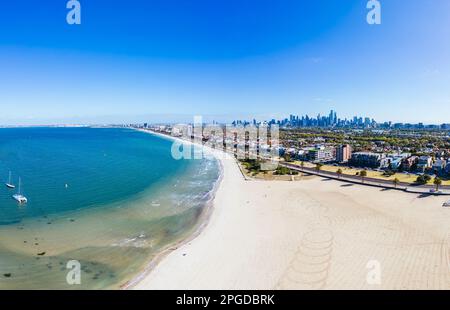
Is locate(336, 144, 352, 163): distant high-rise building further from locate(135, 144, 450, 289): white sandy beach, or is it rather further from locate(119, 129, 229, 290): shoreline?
locate(119, 129, 229, 290): shoreline

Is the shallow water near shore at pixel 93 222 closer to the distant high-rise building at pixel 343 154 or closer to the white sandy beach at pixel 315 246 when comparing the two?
the white sandy beach at pixel 315 246

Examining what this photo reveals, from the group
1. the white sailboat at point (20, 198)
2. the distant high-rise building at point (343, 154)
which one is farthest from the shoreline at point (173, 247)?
the distant high-rise building at point (343, 154)

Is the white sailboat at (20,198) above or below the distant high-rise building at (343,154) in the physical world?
below

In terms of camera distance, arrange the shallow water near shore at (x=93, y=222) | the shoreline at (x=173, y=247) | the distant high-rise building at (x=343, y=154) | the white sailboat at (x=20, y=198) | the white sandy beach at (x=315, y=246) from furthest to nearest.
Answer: the distant high-rise building at (x=343, y=154) → the white sailboat at (x=20, y=198) → the shallow water near shore at (x=93, y=222) → the shoreline at (x=173, y=247) → the white sandy beach at (x=315, y=246)

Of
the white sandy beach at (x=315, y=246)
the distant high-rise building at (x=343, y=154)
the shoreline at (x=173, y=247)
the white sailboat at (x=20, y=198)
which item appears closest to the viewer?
the white sandy beach at (x=315, y=246)

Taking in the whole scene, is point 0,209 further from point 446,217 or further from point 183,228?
point 446,217

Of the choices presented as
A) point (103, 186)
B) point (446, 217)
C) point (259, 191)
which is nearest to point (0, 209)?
point (103, 186)
